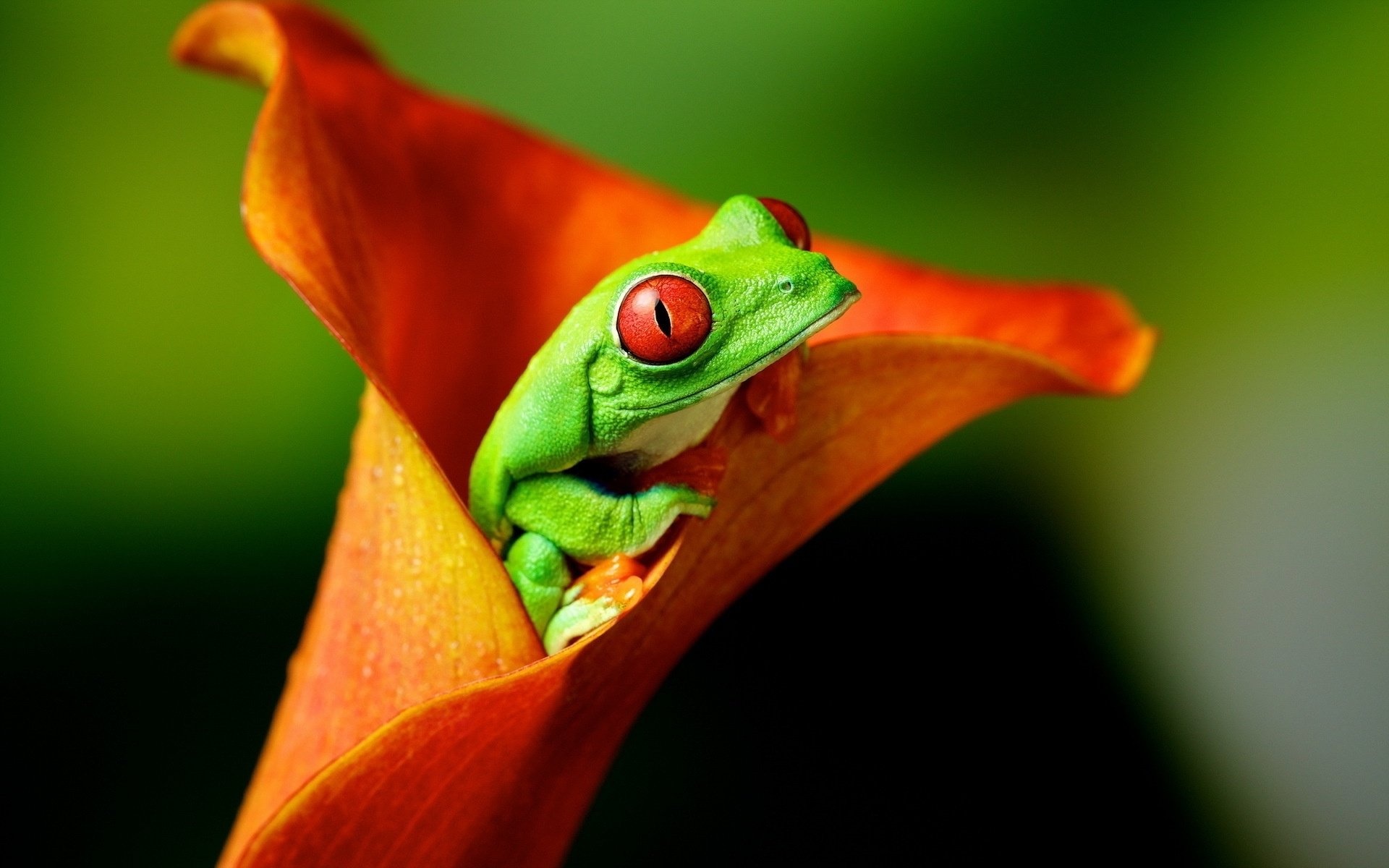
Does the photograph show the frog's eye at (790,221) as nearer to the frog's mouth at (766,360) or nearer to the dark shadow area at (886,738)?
the frog's mouth at (766,360)

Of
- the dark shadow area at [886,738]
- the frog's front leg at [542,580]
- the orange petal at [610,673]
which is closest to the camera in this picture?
the orange petal at [610,673]

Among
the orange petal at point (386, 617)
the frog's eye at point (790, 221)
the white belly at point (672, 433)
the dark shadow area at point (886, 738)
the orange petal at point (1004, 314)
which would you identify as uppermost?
the frog's eye at point (790, 221)

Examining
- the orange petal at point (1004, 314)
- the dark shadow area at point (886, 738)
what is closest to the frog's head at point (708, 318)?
the orange petal at point (1004, 314)

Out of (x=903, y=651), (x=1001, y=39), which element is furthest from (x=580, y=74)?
(x=903, y=651)

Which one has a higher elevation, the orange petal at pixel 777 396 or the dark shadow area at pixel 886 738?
the orange petal at pixel 777 396

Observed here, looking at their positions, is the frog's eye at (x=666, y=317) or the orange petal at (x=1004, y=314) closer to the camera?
the frog's eye at (x=666, y=317)

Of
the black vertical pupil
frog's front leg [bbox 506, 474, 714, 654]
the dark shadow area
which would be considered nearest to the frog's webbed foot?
frog's front leg [bbox 506, 474, 714, 654]

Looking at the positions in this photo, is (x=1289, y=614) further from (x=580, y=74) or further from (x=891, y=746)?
(x=580, y=74)
